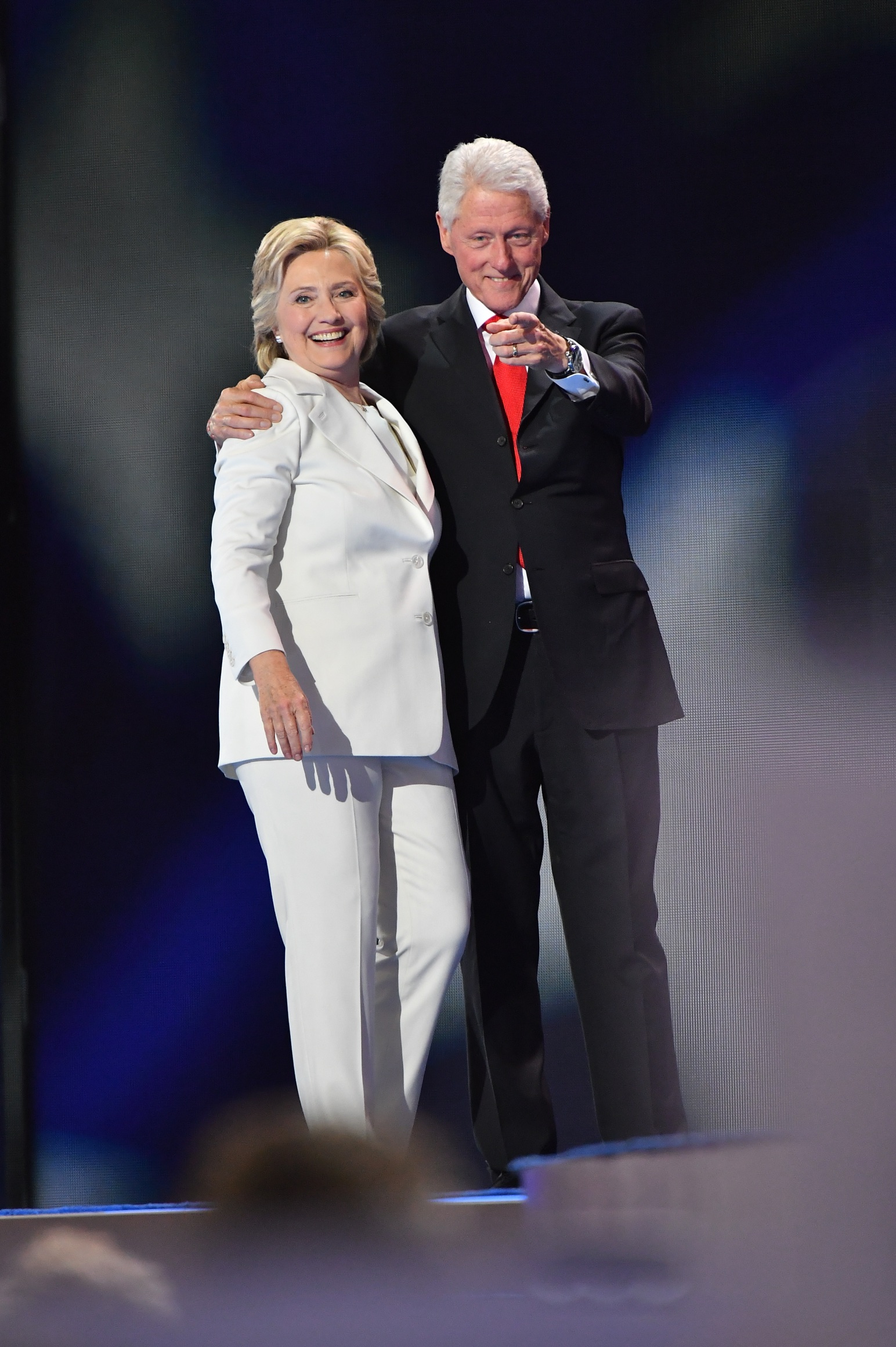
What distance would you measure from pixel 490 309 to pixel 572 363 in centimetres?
28

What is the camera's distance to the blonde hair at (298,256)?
7.05 feet

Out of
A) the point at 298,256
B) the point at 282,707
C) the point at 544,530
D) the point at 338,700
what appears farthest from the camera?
the point at 544,530

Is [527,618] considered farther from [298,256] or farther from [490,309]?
[298,256]

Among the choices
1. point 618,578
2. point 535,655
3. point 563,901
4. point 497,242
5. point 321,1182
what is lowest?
point 321,1182

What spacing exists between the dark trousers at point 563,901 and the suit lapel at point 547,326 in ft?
A: 1.32

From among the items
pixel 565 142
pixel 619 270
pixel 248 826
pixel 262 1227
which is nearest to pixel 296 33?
pixel 565 142

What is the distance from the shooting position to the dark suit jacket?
227cm

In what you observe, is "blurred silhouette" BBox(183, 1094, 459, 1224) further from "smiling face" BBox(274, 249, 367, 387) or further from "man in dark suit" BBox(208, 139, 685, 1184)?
"smiling face" BBox(274, 249, 367, 387)

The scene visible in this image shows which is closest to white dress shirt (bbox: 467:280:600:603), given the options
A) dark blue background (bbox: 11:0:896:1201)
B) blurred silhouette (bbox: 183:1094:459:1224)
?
dark blue background (bbox: 11:0:896:1201)

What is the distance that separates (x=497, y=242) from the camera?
7.32ft

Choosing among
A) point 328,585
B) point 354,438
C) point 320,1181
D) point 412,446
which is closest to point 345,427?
point 354,438

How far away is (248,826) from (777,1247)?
2.22 m

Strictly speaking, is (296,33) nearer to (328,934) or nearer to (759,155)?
(759,155)

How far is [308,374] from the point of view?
2.14m
